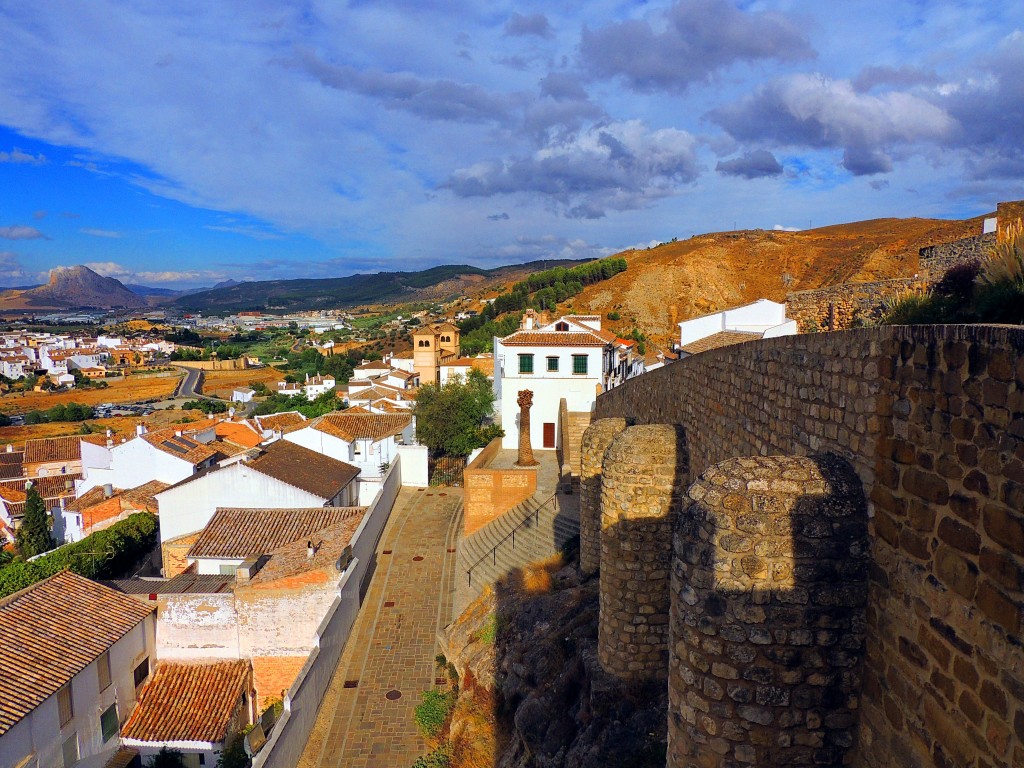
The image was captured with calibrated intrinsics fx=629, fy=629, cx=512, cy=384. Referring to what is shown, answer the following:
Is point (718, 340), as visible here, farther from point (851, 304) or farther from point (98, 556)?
point (98, 556)

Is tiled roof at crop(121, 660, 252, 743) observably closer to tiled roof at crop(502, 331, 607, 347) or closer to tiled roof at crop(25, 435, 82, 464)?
tiled roof at crop(502, 331, 607, 347)

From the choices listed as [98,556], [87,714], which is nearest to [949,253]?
[87,714]

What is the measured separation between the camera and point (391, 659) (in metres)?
14.3

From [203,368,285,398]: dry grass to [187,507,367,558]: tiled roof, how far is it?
61.4m

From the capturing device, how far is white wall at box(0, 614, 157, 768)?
1066 cm

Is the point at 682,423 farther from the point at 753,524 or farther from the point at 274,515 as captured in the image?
the point at 274,515

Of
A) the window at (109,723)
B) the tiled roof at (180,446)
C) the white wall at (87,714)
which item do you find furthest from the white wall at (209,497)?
the window at (109,723)

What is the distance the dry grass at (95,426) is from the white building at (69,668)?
4494cm

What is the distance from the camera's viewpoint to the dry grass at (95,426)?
5603cm

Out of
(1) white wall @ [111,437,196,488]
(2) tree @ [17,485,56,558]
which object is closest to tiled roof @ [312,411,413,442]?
(1) white wall @ [111,437,196,488]

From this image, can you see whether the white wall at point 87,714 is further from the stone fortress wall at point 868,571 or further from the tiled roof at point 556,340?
the tiled roof at point 556,340

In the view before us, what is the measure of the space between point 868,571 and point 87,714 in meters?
14.7

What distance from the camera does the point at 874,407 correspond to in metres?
3.45

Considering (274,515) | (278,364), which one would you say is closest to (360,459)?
(274,515)
